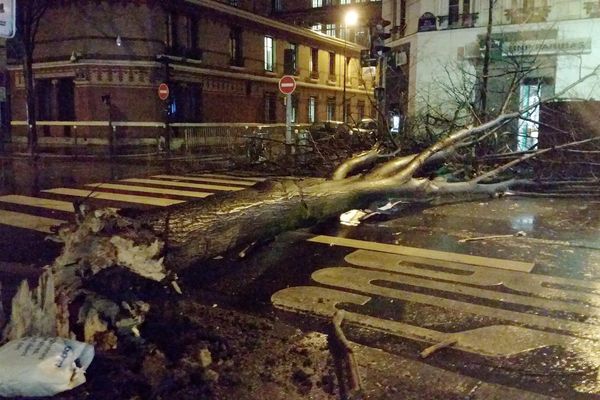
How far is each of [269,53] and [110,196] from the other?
28.9 m

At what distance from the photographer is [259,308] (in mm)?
4430

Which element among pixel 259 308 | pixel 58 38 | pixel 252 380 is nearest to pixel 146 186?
pixel 259 308

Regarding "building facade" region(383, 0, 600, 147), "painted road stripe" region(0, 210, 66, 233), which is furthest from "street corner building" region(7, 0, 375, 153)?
"painted road stripe" region(0, 210, 66, 233)

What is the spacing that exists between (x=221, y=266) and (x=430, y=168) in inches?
244

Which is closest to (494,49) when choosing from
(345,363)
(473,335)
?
(473,335)

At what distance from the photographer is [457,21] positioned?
23.8m

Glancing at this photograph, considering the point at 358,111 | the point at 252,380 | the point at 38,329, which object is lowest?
the point at 252,380

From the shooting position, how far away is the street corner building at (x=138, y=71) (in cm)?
2616

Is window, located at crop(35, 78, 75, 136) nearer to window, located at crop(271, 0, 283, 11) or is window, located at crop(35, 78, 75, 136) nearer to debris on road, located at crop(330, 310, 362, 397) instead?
debris on road, located at crop(330, 310, 362, 397)

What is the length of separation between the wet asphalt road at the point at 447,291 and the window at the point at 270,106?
28897 millimetres

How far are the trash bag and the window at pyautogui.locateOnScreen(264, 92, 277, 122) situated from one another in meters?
33.5

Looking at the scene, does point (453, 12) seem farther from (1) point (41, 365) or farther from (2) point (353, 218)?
(1) point (41, 365)

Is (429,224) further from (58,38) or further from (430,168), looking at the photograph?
(58,38)

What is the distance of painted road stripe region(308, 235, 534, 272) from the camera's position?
18.4ft
